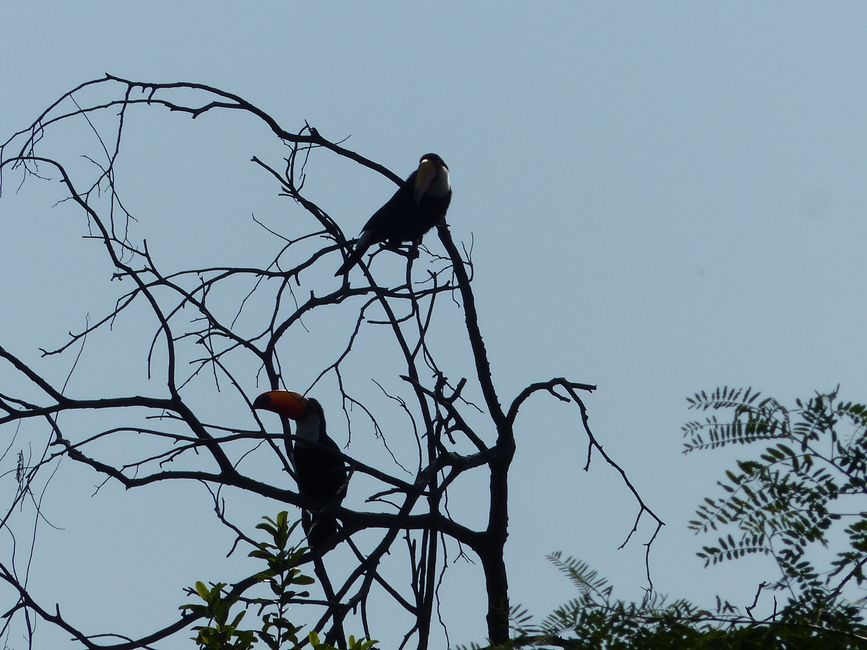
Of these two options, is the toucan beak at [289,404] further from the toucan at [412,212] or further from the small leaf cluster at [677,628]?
the small leaf cluster at [677,628]

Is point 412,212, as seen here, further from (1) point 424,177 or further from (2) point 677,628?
(2) point 677,628

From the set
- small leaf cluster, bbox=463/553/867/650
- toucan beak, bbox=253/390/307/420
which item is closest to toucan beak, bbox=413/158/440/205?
toucan beak, bbox=253/390/307/420

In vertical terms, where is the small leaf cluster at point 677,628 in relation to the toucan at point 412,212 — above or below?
below

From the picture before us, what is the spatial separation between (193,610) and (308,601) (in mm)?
357

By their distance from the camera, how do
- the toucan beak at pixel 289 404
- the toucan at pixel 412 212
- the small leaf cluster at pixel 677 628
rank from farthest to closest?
the toucan at pixel 412 212
the toucan beak at pixel 289 404
the small leaf cluster at pixel 677 628

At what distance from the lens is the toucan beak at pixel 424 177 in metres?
7.21

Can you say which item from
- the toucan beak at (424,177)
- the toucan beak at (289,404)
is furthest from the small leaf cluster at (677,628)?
the toucan beak at (424,177)

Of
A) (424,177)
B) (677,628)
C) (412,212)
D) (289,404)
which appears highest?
(424,177)

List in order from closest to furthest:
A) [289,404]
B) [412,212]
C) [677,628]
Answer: [677,628]
[289,404]
[412,212]

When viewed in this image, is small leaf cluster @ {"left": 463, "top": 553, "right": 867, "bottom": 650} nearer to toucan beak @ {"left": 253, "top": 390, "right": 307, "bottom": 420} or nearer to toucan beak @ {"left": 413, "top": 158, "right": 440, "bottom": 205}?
toucan beak @ {"left": 253, "top": 390, "right": 307, "bottom": 420}

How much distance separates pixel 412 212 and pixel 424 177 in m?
0.34

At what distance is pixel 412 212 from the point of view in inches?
283

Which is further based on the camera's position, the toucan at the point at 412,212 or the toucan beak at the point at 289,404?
the toucan at the point at 412,212

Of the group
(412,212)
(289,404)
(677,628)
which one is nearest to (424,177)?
(412,212)
